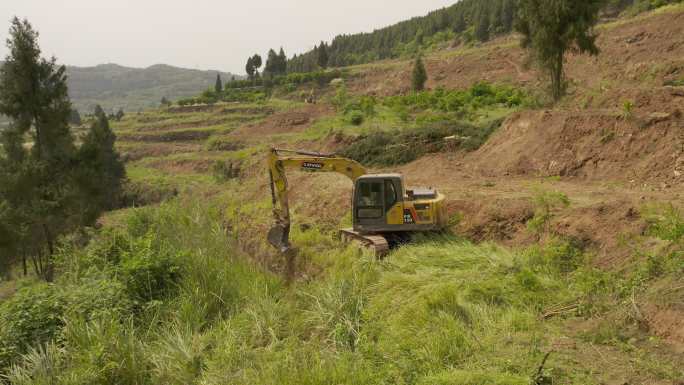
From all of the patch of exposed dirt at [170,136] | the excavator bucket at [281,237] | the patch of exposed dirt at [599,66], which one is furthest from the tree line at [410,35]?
the excavator bucket at [281,237]

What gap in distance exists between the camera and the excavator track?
397 inches

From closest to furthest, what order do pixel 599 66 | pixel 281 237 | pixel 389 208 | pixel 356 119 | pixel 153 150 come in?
pixel 389 208 → pixel 281 237 → pixel 356 119 → pixel 599 66 → pixel 153 150

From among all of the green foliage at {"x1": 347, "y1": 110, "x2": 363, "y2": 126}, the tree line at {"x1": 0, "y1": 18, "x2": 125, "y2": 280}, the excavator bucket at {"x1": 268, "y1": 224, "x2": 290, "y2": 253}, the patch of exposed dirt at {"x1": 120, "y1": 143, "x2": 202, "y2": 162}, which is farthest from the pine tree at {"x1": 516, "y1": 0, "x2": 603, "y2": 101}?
the patch of exposed dirt at {"x1": 120, "y1": 143, "x2": 202, "y2": 162}

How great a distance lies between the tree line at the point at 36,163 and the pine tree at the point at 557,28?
786 inches

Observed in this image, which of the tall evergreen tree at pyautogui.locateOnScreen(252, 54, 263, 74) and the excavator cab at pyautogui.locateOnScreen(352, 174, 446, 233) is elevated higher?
the tall evergreen tree at pyautogui.locateOnScreen(252, 54, 263, 74)

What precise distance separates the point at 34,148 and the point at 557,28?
2266 centimetres

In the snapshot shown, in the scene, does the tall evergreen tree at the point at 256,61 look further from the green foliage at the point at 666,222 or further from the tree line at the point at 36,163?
the green foliage at the point at 666,222

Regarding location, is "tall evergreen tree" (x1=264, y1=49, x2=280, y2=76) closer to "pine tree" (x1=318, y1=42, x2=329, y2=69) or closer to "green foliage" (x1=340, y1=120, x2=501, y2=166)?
"pine tree" (x1=318, y1=42, x2=329, y2=69)

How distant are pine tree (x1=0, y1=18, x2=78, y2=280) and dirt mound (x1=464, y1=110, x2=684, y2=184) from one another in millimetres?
17623

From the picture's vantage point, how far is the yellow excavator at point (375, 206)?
1067 cm

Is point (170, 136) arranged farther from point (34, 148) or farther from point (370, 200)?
point (370, 200)

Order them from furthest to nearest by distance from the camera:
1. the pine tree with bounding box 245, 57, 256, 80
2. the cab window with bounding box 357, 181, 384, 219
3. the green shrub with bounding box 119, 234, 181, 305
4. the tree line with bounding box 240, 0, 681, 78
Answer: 1. the pine tree with bounding box 245, 57, 256, 80
2. the tree line with bounding box 240, 0, 681, 78
3. the cab window with bounding box 357, 181, 384, 219
4. the green shrub with bounding box 119, 234, 181, 305

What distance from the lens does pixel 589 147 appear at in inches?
564

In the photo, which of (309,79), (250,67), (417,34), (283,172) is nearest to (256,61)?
(250,67)
